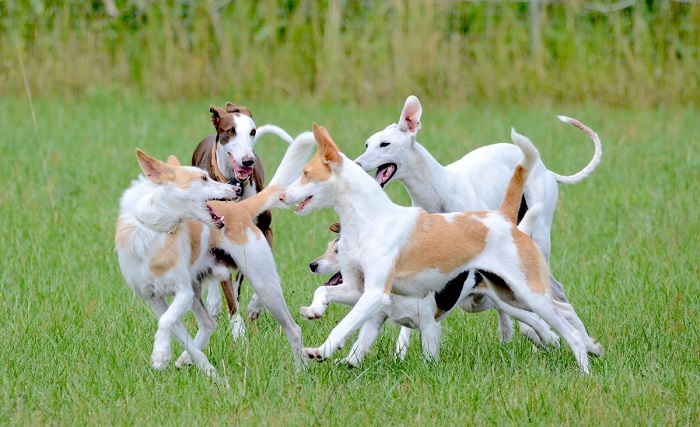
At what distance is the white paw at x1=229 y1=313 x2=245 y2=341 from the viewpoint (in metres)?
6.63

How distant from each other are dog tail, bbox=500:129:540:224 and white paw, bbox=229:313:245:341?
1.61 m

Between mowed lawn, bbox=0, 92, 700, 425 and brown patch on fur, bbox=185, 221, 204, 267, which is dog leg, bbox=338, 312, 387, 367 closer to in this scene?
mowed lawn, bbox=0, 92, 700, 425

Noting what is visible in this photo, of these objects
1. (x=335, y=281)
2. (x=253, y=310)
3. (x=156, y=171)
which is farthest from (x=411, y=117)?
(x=156, y=171)

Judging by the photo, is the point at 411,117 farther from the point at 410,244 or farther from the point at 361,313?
the point at 361,313

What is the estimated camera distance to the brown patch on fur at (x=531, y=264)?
5902mm

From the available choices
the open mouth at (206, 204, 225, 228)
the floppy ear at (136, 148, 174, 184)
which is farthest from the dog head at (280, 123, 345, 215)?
the floppy ear at (136, 148, 174, 184)

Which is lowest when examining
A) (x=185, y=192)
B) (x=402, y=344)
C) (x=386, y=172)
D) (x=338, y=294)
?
(x=402, y=344)

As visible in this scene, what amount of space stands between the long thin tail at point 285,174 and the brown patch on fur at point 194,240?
479 mm

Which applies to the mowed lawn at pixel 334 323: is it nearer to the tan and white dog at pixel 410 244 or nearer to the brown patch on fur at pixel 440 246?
the tan and white dog at pixel 410 244

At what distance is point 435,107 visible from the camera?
15.8 m

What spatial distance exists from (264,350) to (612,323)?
2.03 metres

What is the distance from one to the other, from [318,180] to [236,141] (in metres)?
2.14

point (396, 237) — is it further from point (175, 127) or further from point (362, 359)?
point (175, 127)

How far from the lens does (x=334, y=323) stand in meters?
7.05
